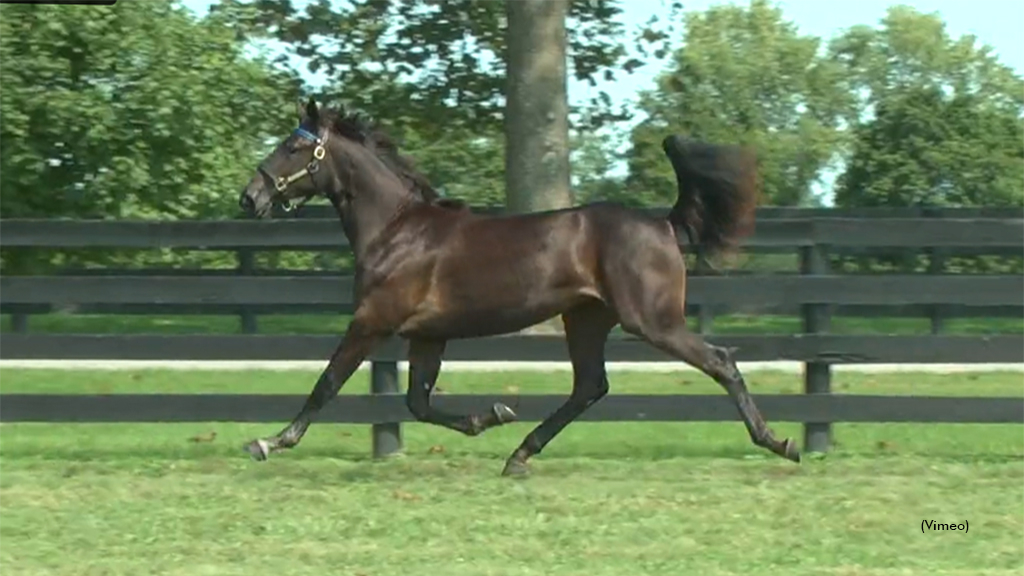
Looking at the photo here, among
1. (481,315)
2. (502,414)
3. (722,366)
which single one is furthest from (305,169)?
(722,366)

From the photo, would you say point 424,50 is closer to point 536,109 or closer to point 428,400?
point 536,109

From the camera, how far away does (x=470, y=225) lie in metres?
8.25

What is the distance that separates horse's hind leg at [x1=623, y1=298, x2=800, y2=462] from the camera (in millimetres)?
8055

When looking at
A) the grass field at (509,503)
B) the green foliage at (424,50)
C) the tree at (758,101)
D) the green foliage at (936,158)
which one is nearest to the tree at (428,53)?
the green foliage at (424,50)

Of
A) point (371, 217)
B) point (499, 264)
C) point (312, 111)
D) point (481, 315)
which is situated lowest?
point (481, 315)

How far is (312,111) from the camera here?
8391 mm

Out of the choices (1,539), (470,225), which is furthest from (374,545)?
(470,225)

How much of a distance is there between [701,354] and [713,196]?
2.75 feet

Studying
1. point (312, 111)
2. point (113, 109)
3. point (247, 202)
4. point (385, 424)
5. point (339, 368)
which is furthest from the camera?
point (113, 109)

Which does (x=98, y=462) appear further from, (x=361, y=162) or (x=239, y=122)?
(x=239, y=122)

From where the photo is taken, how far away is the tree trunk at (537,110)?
12.4 meters

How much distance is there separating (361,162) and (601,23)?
1026cm

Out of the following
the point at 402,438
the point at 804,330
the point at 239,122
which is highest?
the point at 804,330

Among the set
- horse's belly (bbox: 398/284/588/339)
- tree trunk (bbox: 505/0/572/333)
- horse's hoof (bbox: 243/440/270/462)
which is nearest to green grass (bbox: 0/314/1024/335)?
tree trunk (bbox: 505/0/572/333)
